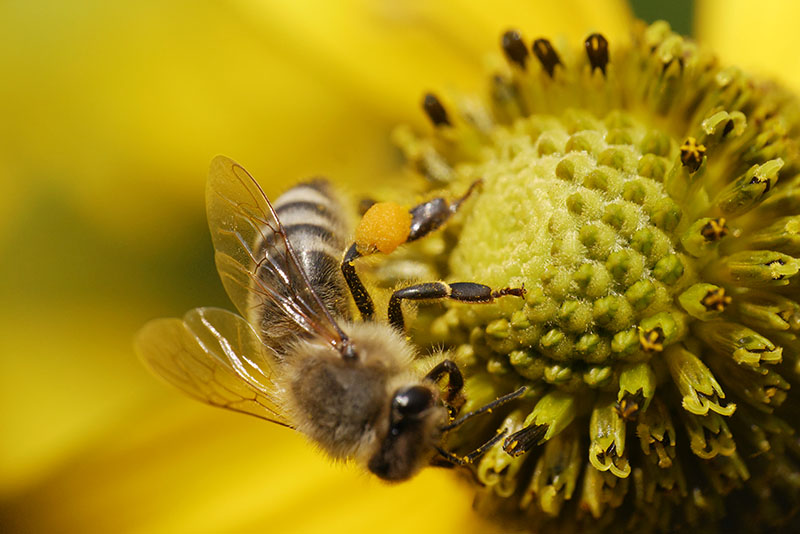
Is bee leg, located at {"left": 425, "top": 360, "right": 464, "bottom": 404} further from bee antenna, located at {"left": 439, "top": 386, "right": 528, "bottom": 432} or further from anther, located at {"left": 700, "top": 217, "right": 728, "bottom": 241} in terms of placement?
anther, located at {"left": 700, "top": 217, "right": 728, "bottom": 241}

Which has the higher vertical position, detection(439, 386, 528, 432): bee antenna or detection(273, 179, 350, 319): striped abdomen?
detection(273, 179, 350, 319): striped abdomen

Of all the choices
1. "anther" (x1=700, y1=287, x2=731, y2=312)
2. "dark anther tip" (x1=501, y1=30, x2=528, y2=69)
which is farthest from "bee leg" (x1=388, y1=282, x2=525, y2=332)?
"dark anther tip" (x1=501, y1=30, x2=528, y2=69)

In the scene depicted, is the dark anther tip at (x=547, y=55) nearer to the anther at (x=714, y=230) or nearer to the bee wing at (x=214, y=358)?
the anther at (x=714, y=230)

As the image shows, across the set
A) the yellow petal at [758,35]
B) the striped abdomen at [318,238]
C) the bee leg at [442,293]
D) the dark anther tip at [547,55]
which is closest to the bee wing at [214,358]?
the striped abdomen at [318,238]

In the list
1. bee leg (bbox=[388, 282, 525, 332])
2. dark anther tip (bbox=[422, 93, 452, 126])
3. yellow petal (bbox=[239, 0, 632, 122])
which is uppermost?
yellow petal (bbox=[239, 0, 632, 122])

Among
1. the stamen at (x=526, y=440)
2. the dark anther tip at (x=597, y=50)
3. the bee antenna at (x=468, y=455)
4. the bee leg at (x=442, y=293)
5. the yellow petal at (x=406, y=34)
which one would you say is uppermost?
the yellow petal at (x=406, y=34)

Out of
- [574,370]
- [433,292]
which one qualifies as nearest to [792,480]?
[574,370]
